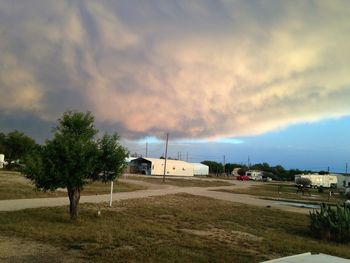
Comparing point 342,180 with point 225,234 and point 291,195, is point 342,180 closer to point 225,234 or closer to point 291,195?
point 291,195

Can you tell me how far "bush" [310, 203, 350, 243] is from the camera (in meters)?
16.3

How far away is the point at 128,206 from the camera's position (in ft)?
76.3

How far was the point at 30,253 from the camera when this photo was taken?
33.8ft

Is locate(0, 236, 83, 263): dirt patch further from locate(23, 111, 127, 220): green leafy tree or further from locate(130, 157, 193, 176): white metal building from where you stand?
locate(130, 157, 193, 176): white metal building

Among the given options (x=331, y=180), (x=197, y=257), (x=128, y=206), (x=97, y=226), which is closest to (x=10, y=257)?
(x=197, y=257)

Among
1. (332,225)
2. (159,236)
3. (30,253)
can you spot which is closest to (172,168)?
(332,225)

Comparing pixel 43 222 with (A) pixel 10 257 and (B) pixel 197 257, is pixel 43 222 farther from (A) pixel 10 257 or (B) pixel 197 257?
(B) pixel 197 257

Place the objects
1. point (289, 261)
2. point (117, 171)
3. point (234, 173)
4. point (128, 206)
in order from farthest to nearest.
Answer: point (234, 173) → point (128, 206) → point (117, 171) → point (289, 261)

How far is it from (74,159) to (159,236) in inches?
160

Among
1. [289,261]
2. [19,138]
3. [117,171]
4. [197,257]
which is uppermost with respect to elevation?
[19,138]

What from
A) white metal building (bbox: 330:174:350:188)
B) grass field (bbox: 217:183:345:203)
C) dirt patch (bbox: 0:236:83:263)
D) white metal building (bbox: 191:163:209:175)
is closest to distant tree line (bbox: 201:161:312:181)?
white metal building (bbox: 191:163:209:175)

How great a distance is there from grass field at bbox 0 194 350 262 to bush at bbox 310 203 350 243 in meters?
0.58

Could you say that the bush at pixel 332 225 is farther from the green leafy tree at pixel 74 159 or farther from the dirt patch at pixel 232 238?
the green leafy tree at pixel 74 159

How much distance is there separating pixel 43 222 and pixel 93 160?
268 cm
